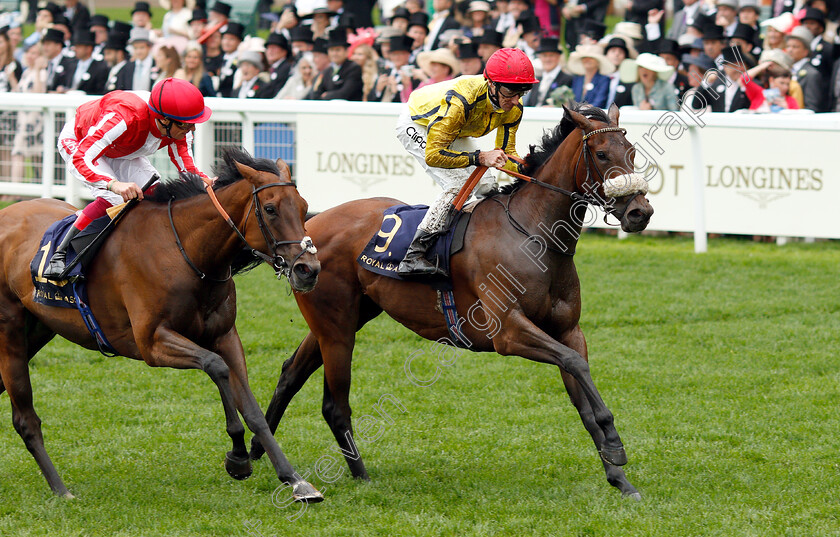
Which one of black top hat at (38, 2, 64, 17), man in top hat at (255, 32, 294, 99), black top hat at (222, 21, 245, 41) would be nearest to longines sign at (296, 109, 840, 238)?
man in top hat at (255, 32, 294, 99)

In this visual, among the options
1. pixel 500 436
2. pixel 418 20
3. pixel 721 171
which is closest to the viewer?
pixel 500 436

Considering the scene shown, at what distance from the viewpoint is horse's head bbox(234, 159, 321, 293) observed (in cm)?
479

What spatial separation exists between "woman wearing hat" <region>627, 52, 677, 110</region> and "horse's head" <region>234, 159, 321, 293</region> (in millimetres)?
6626

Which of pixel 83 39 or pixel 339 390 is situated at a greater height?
pixel 339 390

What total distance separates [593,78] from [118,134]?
23.1ft

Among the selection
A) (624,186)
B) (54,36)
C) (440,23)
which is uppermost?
(624,186)

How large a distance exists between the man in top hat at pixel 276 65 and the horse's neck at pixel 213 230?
7.95m

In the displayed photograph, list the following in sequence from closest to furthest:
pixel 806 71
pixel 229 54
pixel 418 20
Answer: pixel 806 71 → pixel 418 20 → pixel 229 54

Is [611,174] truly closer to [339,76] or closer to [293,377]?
[293,377]

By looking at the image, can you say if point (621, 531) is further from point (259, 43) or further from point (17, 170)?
point (259, 43)

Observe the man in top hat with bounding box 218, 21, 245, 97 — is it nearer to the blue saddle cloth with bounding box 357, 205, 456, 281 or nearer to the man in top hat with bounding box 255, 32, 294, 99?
the man in top hat with bounding box 255, 32, 294, 99

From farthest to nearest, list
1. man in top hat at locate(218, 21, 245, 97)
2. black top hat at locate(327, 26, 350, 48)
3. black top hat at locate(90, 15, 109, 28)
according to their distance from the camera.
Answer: black top hat at locate(90, 15, 109, 28)
man in top hat at locate(218, 21, 245, 97)
black top hat at locate(327, 26, 350, 48)

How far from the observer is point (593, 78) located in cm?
Result: 1151

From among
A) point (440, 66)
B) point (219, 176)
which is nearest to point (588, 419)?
point (219, 176)
